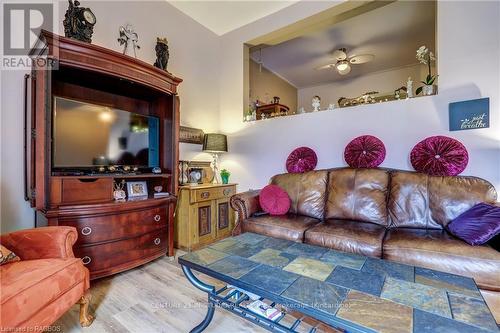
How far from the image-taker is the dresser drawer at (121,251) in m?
1.77

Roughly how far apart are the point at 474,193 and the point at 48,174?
3.20 m

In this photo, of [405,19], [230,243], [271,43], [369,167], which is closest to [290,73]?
[271,43]

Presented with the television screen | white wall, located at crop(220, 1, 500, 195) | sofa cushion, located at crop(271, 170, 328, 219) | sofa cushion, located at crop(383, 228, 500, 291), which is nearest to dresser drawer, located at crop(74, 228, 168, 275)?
the television screen

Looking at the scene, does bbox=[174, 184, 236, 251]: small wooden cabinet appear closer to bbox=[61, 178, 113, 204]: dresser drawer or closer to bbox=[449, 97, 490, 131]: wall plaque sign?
bbox=[61, 178, 113, 204]: dresser drawer

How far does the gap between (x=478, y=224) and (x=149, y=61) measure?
3334 mm

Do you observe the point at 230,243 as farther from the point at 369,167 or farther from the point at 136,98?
the point at 136,98

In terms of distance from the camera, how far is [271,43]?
3377mm

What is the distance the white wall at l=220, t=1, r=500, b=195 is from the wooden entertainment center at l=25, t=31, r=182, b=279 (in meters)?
1.25

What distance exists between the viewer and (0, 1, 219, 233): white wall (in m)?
1.77

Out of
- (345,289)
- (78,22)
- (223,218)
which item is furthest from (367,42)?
(345,289)

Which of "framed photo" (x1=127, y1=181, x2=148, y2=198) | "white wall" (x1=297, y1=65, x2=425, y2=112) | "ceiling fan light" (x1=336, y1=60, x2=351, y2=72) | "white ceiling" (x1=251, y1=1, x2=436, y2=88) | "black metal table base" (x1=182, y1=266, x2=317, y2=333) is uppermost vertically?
"white ceiling" (x1=251, y1=1, x2=436, y2=88)

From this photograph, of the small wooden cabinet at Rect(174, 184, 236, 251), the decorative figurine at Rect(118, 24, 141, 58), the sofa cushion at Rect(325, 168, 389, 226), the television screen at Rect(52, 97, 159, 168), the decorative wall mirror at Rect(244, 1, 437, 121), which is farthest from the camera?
the decorative wall mirror at Rect(244, 1, 437, 121)

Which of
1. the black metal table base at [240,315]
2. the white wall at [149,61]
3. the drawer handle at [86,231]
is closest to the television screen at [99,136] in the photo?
the white wall at [149,61]

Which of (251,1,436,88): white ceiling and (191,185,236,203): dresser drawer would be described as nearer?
(191,185,236,203): dresser drawer
